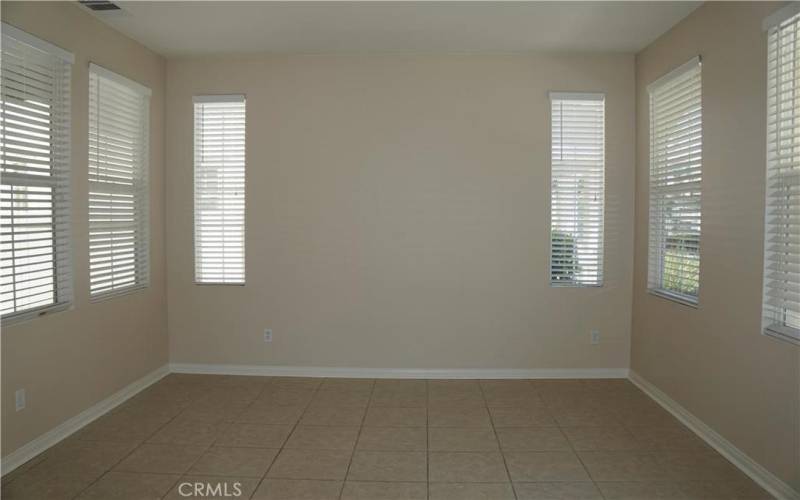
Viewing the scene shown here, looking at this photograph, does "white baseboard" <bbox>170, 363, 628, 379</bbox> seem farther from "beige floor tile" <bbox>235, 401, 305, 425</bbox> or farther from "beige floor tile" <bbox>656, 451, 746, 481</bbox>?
"beige floor tile" <bbox>656, 451, 746, 481</bbox>

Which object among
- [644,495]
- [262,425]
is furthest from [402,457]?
[644,495]

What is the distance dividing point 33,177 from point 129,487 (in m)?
1.92

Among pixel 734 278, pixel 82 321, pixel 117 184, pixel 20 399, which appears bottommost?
pixel 20 399

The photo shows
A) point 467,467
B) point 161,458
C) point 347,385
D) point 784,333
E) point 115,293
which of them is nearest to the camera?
point 784,333

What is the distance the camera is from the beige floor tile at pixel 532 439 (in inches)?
121

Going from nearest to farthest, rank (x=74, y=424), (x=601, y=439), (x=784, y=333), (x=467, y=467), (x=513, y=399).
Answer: (x=784, y=333), (x=467, y=467), (x=601, y=439), (x=74, y=424), (x=513, y=399)

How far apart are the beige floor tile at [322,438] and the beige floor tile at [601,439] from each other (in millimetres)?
1437

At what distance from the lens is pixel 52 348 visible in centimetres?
311

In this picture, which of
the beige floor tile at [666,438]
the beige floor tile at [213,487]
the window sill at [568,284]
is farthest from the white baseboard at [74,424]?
the beige floor tile at [666,438]

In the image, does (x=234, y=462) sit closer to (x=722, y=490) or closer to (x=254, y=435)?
(x=254, y=435)

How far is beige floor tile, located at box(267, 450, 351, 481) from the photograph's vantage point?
2750 millimetres

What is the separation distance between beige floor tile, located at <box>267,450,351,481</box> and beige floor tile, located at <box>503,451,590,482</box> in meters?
0.98

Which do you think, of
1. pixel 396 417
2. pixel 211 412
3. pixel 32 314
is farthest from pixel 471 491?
pixel 32 314
